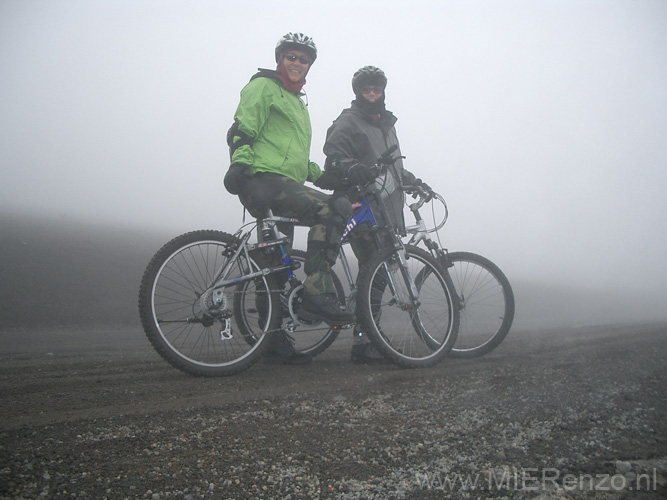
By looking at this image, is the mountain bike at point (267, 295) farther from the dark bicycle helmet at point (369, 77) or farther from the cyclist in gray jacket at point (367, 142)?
the dark bicycle helmet at point (369, 77)

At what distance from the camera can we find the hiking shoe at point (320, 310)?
2988mm

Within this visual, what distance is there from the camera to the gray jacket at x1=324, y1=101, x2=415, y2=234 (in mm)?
3799

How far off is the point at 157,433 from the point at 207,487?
49 cm

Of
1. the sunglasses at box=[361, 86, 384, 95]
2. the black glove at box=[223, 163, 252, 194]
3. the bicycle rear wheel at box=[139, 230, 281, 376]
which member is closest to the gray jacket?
the sunglasses at box=[361, 86, 384, 95]

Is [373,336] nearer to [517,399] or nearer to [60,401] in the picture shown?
[517,399]

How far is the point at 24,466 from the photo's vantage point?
1.31m

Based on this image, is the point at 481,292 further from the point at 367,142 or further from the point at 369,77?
the point at 369,77

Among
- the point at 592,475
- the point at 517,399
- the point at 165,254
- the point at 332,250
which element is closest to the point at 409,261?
the point at 332,250

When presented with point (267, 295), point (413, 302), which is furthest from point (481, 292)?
point (267, 295)

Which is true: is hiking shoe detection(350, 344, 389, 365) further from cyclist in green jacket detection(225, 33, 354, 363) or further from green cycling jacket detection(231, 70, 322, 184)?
green cycling jacket detection(231, 70, 322, 184)

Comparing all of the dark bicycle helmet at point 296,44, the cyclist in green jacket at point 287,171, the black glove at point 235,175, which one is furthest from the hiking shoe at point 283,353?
the dark bicycle helmet at point 296,44

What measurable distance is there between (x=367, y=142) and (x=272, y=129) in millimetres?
1116

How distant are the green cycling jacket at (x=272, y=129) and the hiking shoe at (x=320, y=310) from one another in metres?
0.92

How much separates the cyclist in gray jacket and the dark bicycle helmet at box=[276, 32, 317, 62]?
28.1 inches
